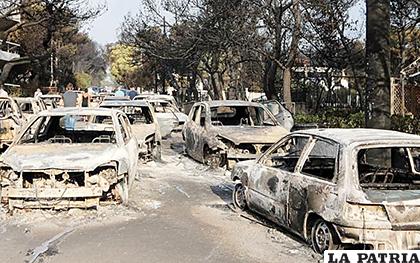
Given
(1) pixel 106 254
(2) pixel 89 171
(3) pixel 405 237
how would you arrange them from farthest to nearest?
(2) pixel 89 171 < (1) pixel 106 254 < (3) pixel 405 237

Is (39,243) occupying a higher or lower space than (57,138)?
lower

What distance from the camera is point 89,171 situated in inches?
333

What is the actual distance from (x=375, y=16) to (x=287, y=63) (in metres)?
11.1

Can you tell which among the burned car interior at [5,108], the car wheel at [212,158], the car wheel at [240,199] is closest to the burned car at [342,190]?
the car wheel at [240,199]

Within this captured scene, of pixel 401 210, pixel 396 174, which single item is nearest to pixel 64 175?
pixel 396 174

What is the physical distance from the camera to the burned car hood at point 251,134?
12.6m

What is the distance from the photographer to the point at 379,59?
11.9m

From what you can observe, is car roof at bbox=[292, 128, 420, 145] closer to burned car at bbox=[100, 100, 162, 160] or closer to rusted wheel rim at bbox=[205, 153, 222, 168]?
rusted wheel rim at bbox=[205, 153, 222, 168]

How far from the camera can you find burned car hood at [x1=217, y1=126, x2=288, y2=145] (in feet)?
41.2

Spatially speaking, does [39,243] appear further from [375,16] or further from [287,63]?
[287,63]

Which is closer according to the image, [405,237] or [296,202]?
[405,237]

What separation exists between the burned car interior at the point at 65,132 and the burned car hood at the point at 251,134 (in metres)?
2.56

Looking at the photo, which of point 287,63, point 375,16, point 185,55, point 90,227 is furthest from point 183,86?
point 90,227

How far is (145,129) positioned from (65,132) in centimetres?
381
